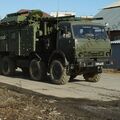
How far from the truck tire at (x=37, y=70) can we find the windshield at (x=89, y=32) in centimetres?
267

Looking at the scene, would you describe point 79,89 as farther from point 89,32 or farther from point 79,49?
point 89,32

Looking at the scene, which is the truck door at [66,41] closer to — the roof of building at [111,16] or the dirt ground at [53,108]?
the dirt ground at [53,108]

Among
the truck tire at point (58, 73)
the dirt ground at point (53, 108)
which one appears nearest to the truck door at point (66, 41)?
the truck tire at point (58, 73)

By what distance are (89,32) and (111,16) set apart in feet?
90.4

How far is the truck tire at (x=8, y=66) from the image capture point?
73.5ft

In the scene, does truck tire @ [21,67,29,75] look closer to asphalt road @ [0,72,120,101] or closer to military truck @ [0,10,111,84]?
military truck @ [0,10,111,84]

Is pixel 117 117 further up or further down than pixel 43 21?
further down

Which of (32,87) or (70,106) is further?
(32,87)

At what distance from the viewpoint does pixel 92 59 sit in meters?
18.5

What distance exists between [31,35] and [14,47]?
1.84m

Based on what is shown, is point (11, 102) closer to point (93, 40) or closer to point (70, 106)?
point (70, 106)

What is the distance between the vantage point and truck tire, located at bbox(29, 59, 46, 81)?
1991 centimetres

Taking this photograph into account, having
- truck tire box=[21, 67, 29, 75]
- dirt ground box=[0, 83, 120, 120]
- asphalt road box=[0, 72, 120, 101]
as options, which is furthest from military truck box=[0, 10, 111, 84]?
dirt ground box=[0, 83, 120, 120]

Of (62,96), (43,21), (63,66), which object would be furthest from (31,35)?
(62,96)
